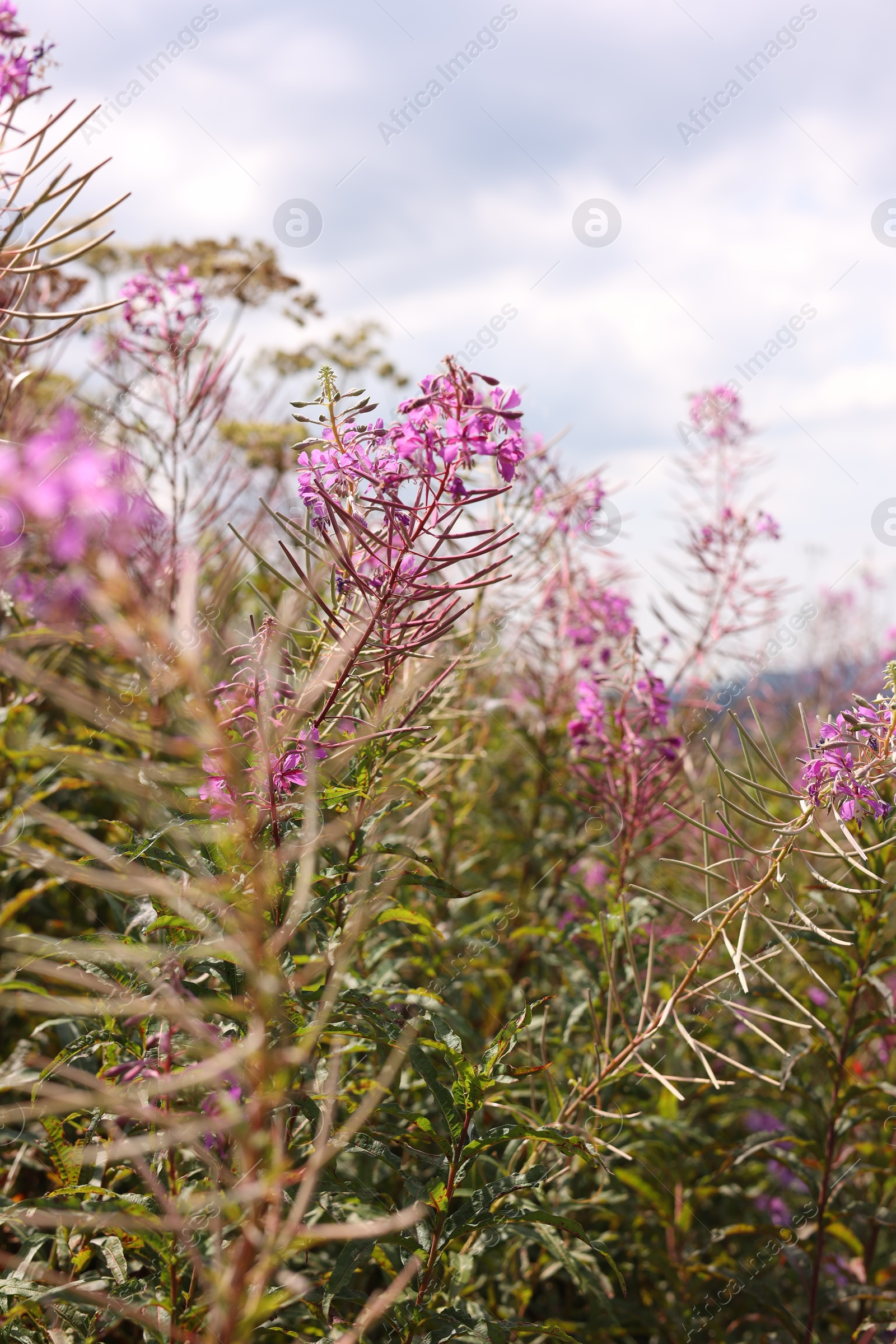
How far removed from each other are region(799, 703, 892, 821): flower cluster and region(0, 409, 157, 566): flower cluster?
3.73 ft

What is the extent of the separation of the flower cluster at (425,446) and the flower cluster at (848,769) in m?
0.72

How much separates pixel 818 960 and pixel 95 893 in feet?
7.45

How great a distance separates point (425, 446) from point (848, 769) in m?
0.90

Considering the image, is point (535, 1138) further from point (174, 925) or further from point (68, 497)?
point (68, 497)

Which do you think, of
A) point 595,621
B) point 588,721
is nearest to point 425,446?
point 588,721

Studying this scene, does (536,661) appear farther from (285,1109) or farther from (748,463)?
(285,1109)

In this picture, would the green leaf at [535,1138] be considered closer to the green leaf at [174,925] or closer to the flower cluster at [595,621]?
the green leaf at [174,925]

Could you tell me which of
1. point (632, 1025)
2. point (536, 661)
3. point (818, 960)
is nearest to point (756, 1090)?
point (818, 960)

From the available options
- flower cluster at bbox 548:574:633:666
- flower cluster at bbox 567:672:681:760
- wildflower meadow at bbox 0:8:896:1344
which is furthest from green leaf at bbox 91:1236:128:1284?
flower cluster at bbox 548:574:633:666

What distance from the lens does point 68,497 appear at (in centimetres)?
80

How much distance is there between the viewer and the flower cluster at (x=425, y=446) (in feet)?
4.50

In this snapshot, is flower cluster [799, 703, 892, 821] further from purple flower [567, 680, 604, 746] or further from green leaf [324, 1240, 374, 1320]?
purple flower [567, 680, 604, 746]

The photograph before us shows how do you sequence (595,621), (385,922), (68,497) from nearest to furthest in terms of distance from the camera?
(68,497)
(385,922)
(595,621)

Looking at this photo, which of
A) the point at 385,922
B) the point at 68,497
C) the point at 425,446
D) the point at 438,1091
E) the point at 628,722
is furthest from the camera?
the point at 628,722
